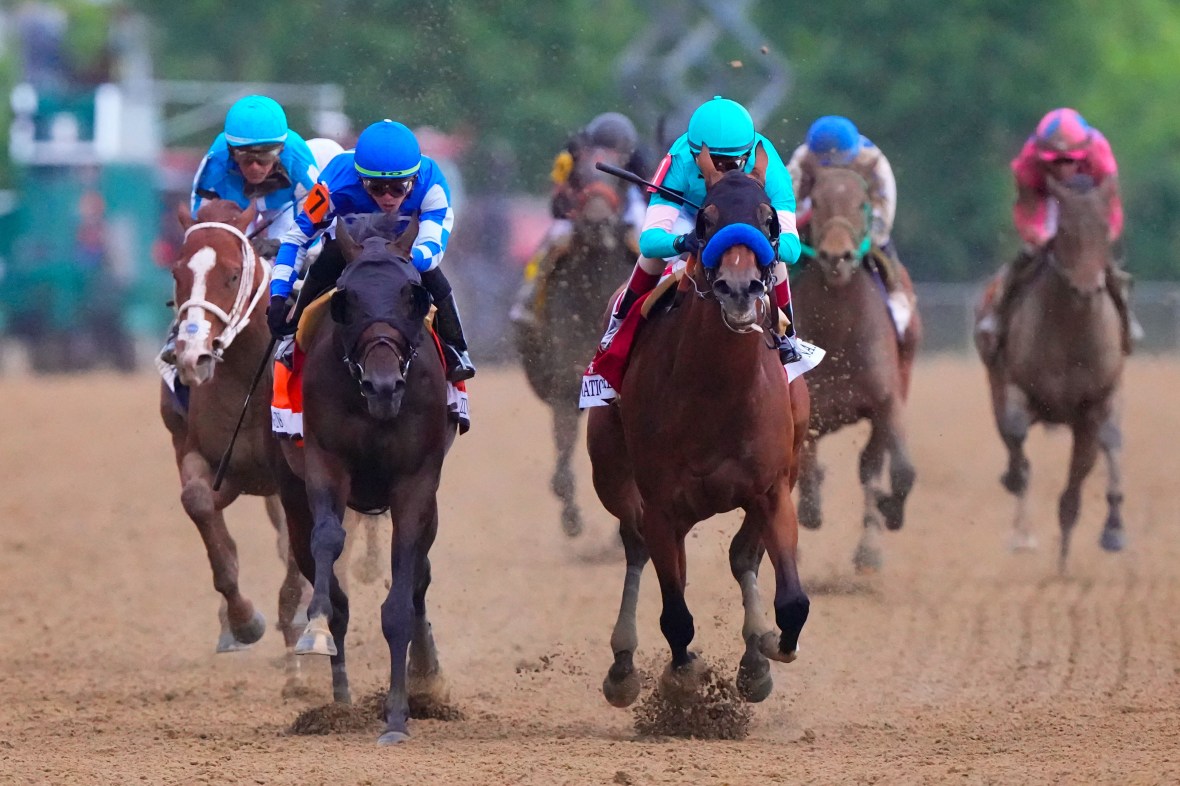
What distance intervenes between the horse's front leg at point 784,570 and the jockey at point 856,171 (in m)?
3.65

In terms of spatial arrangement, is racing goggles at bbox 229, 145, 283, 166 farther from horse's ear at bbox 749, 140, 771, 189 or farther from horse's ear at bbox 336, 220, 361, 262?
horse's ear at bbox 749, 140, 771, 189

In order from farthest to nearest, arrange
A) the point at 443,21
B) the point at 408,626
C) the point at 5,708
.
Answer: the point at 443,21
the point at 5,708
the point at 408,626

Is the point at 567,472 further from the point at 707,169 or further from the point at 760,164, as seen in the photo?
the point at 707,169

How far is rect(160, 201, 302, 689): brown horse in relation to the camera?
8211 millimetres

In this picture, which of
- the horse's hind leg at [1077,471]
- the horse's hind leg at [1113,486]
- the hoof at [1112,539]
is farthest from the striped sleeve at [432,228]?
the hoof at [1112,539]

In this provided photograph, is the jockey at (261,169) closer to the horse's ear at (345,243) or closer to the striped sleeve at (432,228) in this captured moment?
the striped sleeve at (432,228)

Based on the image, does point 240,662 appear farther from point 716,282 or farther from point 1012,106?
point 1012,106

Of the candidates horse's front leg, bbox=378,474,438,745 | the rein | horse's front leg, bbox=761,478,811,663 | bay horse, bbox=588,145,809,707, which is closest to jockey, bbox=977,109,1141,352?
bay horse, bbox=588,145,809,707

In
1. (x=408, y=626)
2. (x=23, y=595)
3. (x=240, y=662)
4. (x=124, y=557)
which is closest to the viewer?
(x=408, y=626)

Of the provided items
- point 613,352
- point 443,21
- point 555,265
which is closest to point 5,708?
point 613,352

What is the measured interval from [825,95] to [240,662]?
2604 cm

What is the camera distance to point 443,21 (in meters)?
15.7

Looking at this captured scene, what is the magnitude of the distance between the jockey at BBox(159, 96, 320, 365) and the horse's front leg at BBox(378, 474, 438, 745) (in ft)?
6.54

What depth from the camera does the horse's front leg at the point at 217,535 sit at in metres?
8.58
